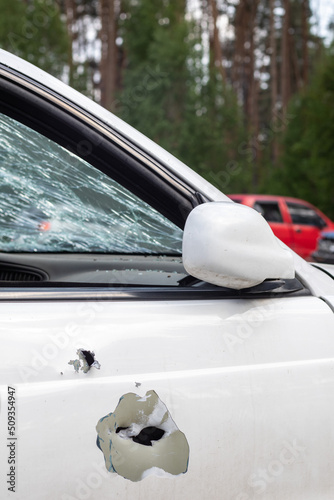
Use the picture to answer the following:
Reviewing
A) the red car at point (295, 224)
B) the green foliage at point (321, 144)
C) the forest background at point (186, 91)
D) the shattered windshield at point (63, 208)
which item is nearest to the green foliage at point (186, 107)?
the forest background at point (186, 91)

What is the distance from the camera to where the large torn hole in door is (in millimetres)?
1283

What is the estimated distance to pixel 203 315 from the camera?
1.42 metres

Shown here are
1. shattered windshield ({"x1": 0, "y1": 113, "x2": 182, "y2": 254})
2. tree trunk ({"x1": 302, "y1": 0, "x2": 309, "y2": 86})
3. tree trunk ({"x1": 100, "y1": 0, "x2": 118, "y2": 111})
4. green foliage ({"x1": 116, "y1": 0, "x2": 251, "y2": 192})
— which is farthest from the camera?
tree trunk ({"x1": 302, "y1": 0, "x2": 309, "y2": 86})

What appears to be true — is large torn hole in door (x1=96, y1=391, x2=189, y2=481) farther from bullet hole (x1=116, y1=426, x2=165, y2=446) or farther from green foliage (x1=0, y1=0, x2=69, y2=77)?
green foliage (x1=0, y1=0, x2=69, y2=77)

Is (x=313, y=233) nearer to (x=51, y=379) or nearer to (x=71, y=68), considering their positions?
(x=71, y=68)

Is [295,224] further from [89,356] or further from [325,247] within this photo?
[89,356]

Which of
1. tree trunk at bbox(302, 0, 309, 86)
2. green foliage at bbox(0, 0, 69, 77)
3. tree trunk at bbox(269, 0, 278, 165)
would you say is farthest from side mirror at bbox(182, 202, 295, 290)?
tree trunk at bbox(302, 0, 309, 86)

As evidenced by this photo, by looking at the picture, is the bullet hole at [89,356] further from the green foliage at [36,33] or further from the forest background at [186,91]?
the green foliage at [36,33]

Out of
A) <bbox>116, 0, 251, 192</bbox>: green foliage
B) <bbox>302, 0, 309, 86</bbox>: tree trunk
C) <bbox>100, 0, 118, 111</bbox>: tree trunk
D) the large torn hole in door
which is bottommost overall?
the large torn hole in door

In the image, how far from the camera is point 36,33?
20.3 m

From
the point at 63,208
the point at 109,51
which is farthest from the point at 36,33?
the point at 63,208

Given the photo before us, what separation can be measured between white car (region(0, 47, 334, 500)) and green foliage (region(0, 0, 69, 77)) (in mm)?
18891

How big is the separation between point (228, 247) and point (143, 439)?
45cm

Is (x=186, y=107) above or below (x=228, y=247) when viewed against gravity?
above
